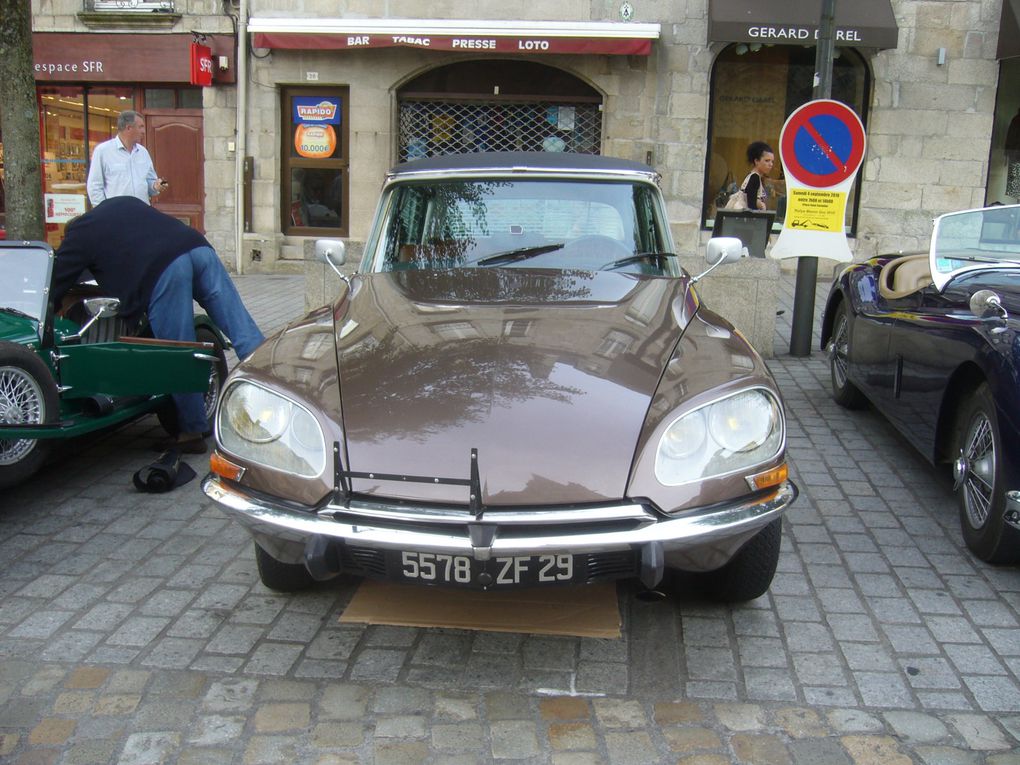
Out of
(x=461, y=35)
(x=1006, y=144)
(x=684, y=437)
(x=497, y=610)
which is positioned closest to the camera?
(x=684, y=437)

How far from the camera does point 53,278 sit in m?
5.06

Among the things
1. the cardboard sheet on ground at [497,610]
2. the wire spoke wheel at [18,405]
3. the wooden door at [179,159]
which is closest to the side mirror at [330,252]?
the wire spoke wheel at [18,405]

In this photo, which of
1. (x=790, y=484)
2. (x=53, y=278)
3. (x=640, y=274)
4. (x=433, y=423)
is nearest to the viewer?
(x=433, y=423)

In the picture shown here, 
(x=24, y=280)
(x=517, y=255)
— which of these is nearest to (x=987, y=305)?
(x=517, y=255)

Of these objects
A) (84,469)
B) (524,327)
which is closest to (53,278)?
(84,469)

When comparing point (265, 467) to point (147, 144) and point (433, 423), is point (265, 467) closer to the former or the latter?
point (433, 423)

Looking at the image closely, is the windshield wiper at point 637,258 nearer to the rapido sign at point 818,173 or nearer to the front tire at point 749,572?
the front tire at point 749,572

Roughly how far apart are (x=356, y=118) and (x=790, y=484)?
38.6 feet

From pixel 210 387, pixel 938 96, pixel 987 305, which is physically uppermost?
pixel 938 96

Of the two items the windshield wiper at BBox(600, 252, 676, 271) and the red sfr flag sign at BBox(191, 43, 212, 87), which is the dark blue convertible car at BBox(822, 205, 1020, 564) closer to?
the windshield wiper at BBox(600, 252, 676, 271)

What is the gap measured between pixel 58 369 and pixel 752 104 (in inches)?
441

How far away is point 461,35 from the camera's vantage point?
42.5 feet

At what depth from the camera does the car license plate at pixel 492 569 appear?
9.34 ft

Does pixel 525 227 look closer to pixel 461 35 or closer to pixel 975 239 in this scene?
pixel 975 239
